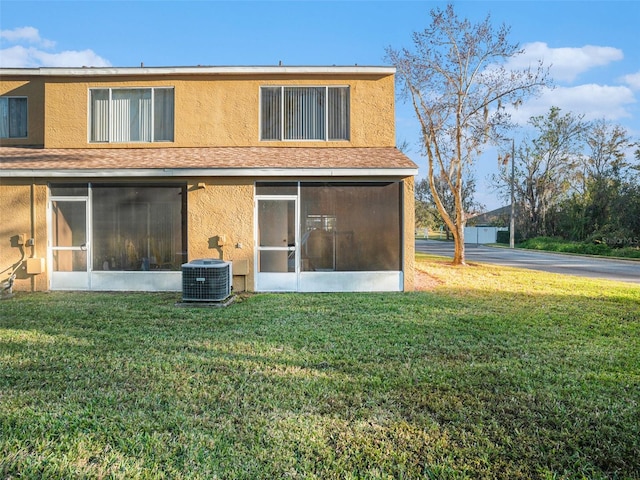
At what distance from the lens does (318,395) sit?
13.1 feet

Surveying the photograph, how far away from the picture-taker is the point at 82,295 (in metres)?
9.63

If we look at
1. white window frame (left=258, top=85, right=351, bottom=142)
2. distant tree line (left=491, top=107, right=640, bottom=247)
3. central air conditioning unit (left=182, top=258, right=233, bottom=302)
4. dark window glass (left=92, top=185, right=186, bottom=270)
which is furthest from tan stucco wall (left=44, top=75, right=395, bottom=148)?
distant tree line (left=491, top=107, right=640, bottom=247)

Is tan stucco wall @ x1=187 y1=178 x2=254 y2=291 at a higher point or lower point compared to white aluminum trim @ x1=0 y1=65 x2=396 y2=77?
lower

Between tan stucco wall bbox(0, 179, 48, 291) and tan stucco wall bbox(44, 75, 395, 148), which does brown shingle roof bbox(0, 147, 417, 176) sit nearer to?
tan stucco wall bbox(44, 75, 395, 148)

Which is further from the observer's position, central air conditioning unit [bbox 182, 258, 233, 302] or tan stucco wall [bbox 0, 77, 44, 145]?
tan stucco wall [bbox 0, 77, 44, 145]

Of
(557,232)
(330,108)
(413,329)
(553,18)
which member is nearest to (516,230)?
(557,232)

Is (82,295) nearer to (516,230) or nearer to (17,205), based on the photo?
(17,205)

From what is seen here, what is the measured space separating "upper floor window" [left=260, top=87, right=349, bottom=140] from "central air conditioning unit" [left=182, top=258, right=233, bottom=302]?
4.65m

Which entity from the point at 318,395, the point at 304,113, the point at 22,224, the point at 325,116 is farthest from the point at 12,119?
the point at 318,395

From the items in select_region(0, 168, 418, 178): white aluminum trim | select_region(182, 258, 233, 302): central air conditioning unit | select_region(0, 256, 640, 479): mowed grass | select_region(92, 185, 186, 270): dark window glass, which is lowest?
select_region(0, 256, 640, 479): mowed grass

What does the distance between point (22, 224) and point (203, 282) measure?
545cm

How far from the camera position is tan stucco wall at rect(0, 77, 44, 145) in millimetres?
11953

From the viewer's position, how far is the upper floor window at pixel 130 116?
37.9 feet

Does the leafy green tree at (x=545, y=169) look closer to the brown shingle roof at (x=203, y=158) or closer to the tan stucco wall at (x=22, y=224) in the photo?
the brown shingle roof at (x=203, y=158)
